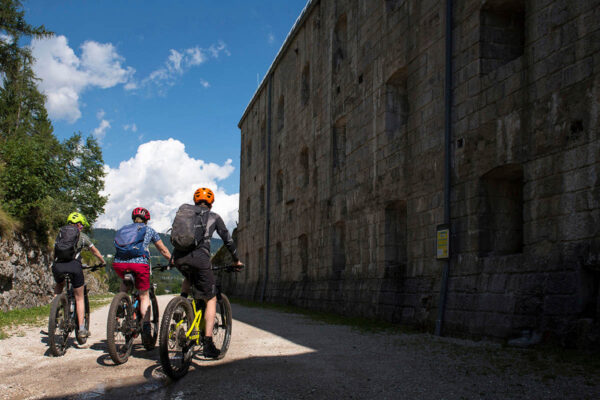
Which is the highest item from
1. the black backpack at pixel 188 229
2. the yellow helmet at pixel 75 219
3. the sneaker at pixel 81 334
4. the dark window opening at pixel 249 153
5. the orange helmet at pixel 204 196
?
the dark window opening at pixel 249 153

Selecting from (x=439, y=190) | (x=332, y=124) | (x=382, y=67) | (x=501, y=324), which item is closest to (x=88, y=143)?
(x=332, y=124)

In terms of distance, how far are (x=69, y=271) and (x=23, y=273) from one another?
942cm

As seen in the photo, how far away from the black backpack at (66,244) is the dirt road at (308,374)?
118cm

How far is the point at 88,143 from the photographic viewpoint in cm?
3816

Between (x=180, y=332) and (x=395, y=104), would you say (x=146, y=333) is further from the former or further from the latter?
(x=395, y=104)

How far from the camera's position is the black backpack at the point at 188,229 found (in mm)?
Answer: 5137

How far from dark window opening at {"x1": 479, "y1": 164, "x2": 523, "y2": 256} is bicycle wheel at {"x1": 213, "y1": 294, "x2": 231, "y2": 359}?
4729 millimetres

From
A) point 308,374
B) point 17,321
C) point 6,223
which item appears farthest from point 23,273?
point 308,374

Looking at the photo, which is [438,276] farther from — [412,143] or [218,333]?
[218,333]

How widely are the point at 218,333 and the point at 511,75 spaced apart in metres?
5.88

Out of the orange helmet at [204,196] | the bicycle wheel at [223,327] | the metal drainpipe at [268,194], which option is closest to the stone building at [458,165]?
the bicycle wheel at [223,327]

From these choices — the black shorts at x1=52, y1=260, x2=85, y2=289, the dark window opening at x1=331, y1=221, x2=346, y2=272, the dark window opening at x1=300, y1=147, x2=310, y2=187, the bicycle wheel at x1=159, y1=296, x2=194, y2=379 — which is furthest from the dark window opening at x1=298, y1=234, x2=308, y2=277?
the bicycle wheel at x1=159, y1=296, x2=194, y2=379

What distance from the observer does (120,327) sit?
5.70 m

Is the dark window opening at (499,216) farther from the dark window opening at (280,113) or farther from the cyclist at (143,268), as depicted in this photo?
the dark window opening at (280,113)
